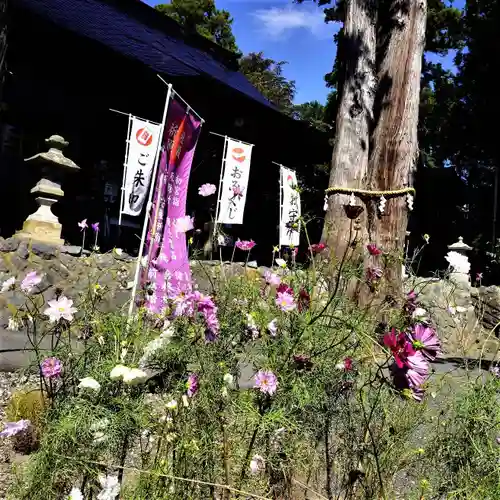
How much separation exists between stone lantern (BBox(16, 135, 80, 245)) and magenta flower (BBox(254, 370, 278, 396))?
5133 millimetres

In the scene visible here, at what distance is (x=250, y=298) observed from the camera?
1.70 m

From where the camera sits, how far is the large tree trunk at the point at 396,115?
4.13 meters

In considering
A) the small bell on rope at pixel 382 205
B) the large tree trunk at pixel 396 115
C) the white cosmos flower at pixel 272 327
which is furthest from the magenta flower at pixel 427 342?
the small bell on rope at pixel 382 205

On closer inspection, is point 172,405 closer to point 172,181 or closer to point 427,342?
point 427,342

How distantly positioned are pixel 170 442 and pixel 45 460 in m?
0.30

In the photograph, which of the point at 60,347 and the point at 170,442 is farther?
the point at 60,347

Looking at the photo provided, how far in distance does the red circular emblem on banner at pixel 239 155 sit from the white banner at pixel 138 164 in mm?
1357

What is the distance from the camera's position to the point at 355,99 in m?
4.52

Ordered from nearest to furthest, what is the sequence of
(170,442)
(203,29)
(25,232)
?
(170,442), (25,232), (203,29)

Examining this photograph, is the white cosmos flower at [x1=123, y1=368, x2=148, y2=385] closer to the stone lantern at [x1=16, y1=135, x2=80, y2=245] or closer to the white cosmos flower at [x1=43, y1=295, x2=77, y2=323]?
the white cosmos flower at [x1=43, y1=295, x2=77, y2=323]

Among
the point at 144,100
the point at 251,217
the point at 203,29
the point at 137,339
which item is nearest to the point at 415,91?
the point at 137,339

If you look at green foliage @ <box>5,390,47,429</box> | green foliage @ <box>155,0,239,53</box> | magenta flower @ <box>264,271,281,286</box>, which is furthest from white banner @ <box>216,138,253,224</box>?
green foliage @ <box>155,0,239,53</box>

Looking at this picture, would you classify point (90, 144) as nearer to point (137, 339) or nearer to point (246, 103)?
point (246, 103)

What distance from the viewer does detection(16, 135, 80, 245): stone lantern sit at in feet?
19.2
